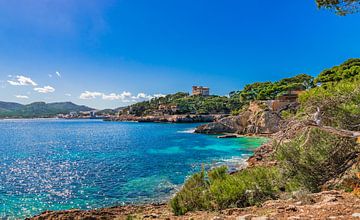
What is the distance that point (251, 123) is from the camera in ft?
188

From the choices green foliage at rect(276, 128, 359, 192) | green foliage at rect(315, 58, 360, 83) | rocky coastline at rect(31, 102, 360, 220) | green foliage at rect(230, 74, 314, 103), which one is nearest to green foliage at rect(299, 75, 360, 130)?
green foliage at rect(276, 128, 359, 192)

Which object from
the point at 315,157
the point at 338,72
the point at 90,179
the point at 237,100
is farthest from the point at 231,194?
the point at 237,100

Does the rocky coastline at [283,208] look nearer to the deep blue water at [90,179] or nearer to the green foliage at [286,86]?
the deep blue water at [90,179]

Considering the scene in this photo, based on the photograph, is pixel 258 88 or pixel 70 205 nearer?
pixel 70 205

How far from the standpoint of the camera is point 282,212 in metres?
5.56

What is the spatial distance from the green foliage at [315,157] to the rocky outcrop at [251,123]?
42.4 m

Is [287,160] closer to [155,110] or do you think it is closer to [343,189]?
[343,189]

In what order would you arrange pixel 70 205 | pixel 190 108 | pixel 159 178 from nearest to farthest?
pixel 70 205, pixel 159 178, pixel 190 108

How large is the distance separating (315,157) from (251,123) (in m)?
49.5

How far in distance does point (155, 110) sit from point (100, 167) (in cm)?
11860

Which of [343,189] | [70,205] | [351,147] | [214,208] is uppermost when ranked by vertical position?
Result: [351,147]

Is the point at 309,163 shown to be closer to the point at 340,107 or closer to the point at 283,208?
the point at 340,107

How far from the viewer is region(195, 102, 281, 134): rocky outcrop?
52812 millimetres

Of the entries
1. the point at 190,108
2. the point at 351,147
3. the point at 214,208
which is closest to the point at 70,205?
the point at 214,208
